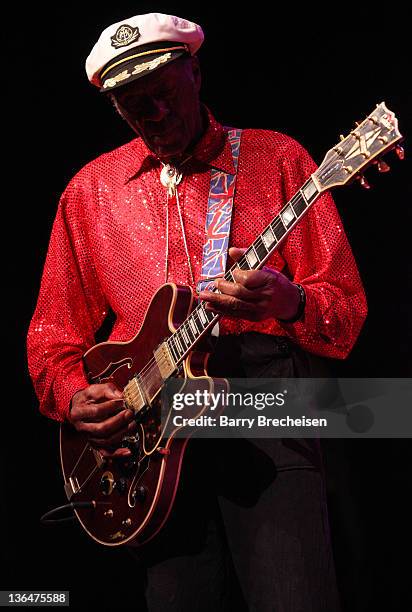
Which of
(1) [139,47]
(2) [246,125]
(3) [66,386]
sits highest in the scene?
(1) [139,47]

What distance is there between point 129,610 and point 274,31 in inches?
89.8

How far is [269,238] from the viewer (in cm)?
204

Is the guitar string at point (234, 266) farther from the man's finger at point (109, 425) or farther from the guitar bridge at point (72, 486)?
the guitar bridge at point (72, 486)

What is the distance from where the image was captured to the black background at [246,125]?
3.01m

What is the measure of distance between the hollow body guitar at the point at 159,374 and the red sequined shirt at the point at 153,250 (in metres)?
0.13

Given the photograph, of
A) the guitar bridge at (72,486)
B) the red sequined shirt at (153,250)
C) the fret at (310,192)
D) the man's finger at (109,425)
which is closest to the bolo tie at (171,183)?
the red sequined shirt at (153,250)

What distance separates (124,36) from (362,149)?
923mm

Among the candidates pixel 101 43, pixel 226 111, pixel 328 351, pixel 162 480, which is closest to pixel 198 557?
pixel 162 480

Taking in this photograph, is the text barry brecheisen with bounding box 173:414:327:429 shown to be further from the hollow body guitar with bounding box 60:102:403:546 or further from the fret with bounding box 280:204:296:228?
the fret with bounding box 280:204:296:228

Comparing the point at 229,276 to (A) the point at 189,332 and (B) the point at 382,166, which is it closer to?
(A) the point at 189,332

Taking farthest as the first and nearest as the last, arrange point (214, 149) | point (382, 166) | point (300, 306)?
point (214, 149) → point (300, 306) → point (382, 166)

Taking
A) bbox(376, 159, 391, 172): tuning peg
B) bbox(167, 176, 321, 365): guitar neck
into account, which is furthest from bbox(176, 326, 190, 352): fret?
bbox(376, 159, 391, 172): tuning peg

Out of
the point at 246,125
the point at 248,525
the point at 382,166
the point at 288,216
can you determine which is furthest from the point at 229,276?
the point at 246,125

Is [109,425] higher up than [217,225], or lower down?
lower down
